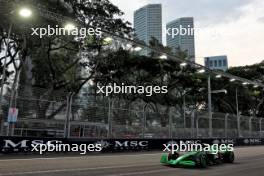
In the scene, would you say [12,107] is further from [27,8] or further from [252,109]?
[252,109]

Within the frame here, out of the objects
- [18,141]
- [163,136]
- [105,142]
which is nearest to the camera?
[18,141]

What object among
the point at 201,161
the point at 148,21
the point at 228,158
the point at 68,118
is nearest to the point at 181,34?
the point at 68,118

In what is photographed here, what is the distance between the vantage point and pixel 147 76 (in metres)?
41.7

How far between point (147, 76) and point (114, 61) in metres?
7.75

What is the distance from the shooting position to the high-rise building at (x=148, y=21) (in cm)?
3440

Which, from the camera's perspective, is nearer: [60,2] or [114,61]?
[60,2]

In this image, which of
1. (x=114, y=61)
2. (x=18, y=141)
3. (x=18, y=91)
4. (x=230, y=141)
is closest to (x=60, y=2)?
(x=114, y=61)

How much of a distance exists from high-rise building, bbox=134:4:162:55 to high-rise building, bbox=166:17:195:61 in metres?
1.88

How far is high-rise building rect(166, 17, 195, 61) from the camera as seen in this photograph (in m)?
21.7

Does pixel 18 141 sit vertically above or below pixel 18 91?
below

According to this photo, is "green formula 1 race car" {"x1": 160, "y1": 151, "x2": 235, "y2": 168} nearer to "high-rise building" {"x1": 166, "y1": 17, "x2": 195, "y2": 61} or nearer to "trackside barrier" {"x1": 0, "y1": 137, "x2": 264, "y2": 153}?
"trackside barrier" {"x1": 0, "y1": 137, "x2": 264, "y2": 153}

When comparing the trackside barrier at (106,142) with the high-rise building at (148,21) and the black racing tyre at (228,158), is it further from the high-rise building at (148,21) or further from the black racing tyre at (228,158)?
the high-rise building at (148,21)

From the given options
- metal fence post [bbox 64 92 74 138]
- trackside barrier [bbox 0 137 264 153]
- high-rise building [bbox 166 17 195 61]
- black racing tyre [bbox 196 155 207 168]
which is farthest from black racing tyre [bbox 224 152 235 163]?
high-rise building [bbox 166 17 195 61]

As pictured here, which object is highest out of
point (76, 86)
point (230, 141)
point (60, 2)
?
point (60, 2)
